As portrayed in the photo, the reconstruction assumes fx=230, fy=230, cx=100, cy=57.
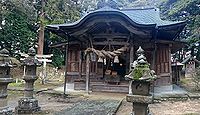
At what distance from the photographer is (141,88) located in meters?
5.36

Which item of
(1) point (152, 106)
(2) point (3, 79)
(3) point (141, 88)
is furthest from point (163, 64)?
(2) point (3, 79)

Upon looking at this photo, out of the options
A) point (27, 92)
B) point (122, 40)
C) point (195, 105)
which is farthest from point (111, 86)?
point (27, 92)

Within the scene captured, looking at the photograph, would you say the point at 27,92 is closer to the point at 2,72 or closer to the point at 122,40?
the point at 2,72

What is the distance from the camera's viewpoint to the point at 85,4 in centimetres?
2842

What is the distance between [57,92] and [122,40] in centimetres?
477

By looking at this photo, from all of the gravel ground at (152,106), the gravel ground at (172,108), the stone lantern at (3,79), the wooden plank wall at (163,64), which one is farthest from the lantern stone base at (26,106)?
the wooden plank wall at (163,64)

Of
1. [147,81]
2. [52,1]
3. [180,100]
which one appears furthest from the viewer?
[52,1]

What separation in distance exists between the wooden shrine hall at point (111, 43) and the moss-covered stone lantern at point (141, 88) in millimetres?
6549

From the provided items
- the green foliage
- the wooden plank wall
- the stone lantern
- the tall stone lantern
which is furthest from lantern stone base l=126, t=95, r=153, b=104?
the green foliage

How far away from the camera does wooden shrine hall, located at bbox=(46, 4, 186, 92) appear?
12203 mm

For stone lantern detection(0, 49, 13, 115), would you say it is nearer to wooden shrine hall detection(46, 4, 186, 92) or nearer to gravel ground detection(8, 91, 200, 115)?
gravel ground detection(8, 91, 200, 115)

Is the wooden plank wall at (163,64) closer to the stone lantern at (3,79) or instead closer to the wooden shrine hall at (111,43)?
the wooden shrine hall at (111,43)

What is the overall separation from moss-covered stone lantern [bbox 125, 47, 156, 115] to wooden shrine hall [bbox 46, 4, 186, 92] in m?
6.55

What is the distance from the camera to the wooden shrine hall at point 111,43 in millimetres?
12203
